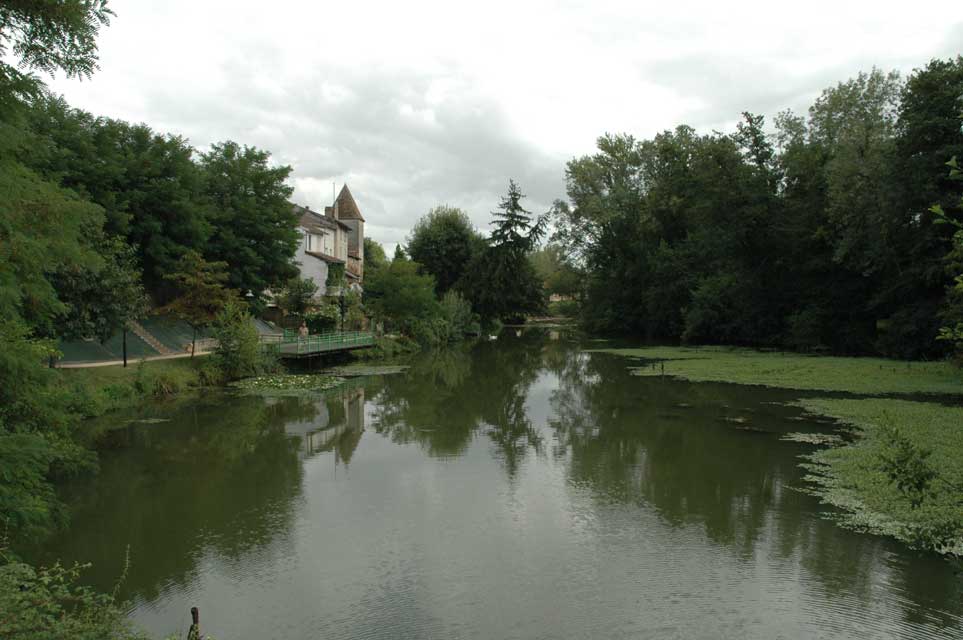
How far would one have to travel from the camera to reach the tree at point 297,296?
42.6 m

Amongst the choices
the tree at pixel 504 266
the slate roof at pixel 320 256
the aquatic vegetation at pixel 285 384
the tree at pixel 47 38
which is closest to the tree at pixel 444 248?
the tree at pixel 504 266

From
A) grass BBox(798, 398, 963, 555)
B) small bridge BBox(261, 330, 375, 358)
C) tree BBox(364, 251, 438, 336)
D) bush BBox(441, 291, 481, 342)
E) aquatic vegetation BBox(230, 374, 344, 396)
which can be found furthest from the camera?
bush BBox(441, 291, 481, 342)

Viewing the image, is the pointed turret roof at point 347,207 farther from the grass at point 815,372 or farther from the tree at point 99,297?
the tree at point 99,297

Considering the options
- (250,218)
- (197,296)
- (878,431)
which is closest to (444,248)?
(250,218)

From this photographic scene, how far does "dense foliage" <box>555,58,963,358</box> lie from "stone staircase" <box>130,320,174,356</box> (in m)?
29.2

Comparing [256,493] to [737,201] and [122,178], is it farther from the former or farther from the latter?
[737,201]

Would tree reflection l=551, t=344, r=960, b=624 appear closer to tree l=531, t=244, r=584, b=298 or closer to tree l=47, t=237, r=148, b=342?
tree l=47, t=237, r=148, b=342

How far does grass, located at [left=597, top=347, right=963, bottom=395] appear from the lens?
22.8 m

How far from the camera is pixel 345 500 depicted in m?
11.9

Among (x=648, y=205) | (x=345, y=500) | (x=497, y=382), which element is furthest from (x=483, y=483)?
(x=648, y=205)

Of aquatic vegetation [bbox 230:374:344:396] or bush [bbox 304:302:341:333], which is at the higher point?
bush [bbox 304:302:341:333]

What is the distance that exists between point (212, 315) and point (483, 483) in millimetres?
19469

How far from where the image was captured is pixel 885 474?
11141 millimetres

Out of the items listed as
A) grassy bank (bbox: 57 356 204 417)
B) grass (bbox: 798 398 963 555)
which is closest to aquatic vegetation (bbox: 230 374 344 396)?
grassy bank (bbox: 57 356 204 417)
